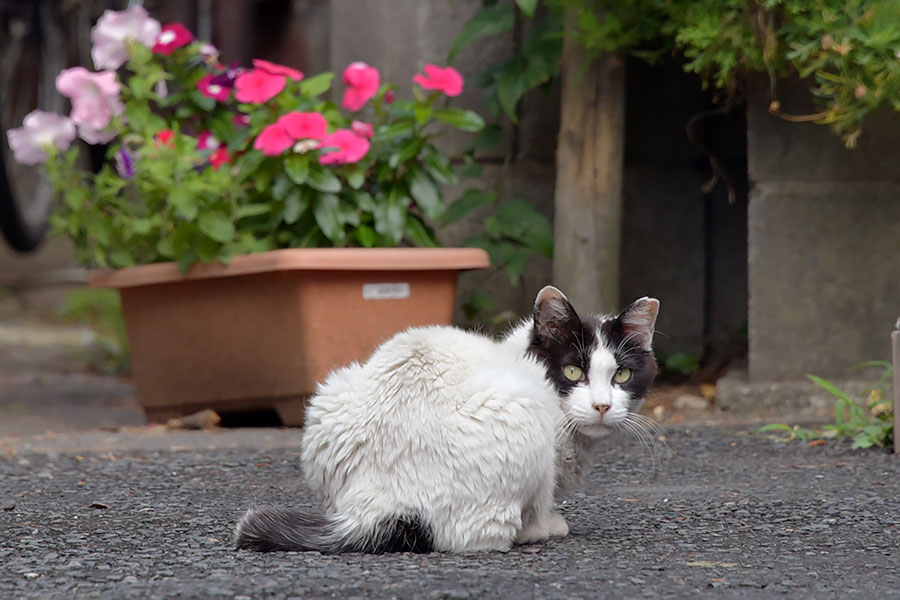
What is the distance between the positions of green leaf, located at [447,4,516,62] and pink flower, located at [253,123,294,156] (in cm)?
79

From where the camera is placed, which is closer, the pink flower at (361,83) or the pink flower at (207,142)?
the pink flower at (361,83)

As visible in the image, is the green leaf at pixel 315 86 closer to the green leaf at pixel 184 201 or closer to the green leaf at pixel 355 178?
the green leaf at pixel 355 178

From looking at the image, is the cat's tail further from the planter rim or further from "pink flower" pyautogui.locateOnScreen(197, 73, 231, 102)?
"pink flower" pyautogui.locateOnScreen(197, 73, 231, 102)

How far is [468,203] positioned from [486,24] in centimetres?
69

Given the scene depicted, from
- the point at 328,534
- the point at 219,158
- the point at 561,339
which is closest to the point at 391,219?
the point at 219,158

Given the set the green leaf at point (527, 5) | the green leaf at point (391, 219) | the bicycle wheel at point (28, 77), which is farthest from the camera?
the bicycle wheel at point (28, 77)

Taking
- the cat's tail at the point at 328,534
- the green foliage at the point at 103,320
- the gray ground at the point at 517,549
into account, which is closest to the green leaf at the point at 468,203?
the gray ground at the point at 517,549

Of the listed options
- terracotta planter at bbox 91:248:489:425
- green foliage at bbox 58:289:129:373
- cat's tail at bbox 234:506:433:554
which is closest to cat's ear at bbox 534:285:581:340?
cat's tail at bbox 234:506:433:554

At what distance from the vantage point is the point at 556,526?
2.39 m

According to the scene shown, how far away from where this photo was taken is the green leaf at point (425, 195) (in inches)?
165

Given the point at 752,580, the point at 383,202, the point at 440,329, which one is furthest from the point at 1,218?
the point at 752,580

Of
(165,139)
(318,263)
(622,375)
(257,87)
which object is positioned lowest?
(622,375)

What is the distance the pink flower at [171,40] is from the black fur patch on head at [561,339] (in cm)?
254

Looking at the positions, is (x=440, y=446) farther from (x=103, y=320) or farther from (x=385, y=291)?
(x=103, y=320)
